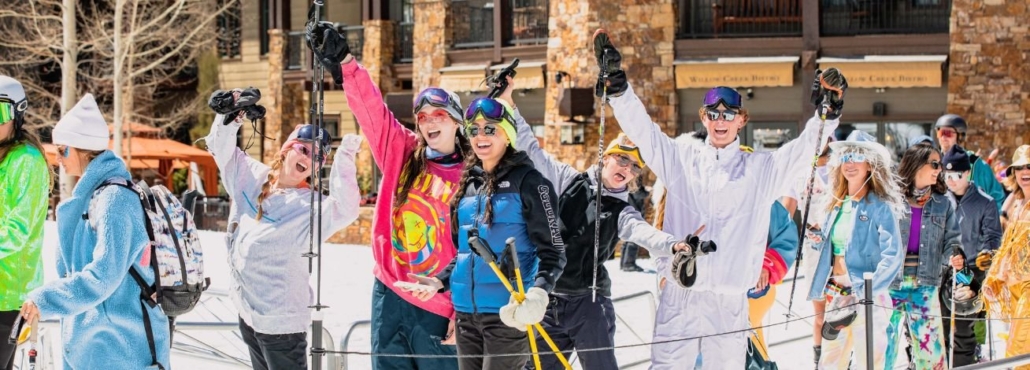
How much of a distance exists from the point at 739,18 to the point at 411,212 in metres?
15.4

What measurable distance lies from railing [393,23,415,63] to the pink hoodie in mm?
23351

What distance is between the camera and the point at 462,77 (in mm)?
23641

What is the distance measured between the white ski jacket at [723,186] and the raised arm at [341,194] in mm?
1251

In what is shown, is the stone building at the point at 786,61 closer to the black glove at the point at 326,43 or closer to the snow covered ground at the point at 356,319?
the snow covered ground at the point at 356,319

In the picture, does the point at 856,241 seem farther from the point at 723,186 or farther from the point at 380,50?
the point at 380,50

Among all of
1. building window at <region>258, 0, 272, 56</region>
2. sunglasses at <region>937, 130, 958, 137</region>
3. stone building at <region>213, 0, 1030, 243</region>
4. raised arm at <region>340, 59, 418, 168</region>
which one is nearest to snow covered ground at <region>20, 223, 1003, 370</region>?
raised arm at <region>340, 59, 418, 168</region>

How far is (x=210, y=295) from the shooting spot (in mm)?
9422

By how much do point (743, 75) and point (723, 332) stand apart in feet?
47.8

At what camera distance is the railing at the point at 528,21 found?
22.7m

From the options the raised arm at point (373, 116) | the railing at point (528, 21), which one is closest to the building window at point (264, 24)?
the railing at point (528, 21)

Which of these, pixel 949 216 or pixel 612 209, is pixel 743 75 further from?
pixel 612 209

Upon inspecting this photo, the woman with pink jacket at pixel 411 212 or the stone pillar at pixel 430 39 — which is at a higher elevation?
the stone pillar at pixel 430 39

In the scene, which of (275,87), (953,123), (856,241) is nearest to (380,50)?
(275,87)

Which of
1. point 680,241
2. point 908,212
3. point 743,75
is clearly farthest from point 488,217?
point 743,75
